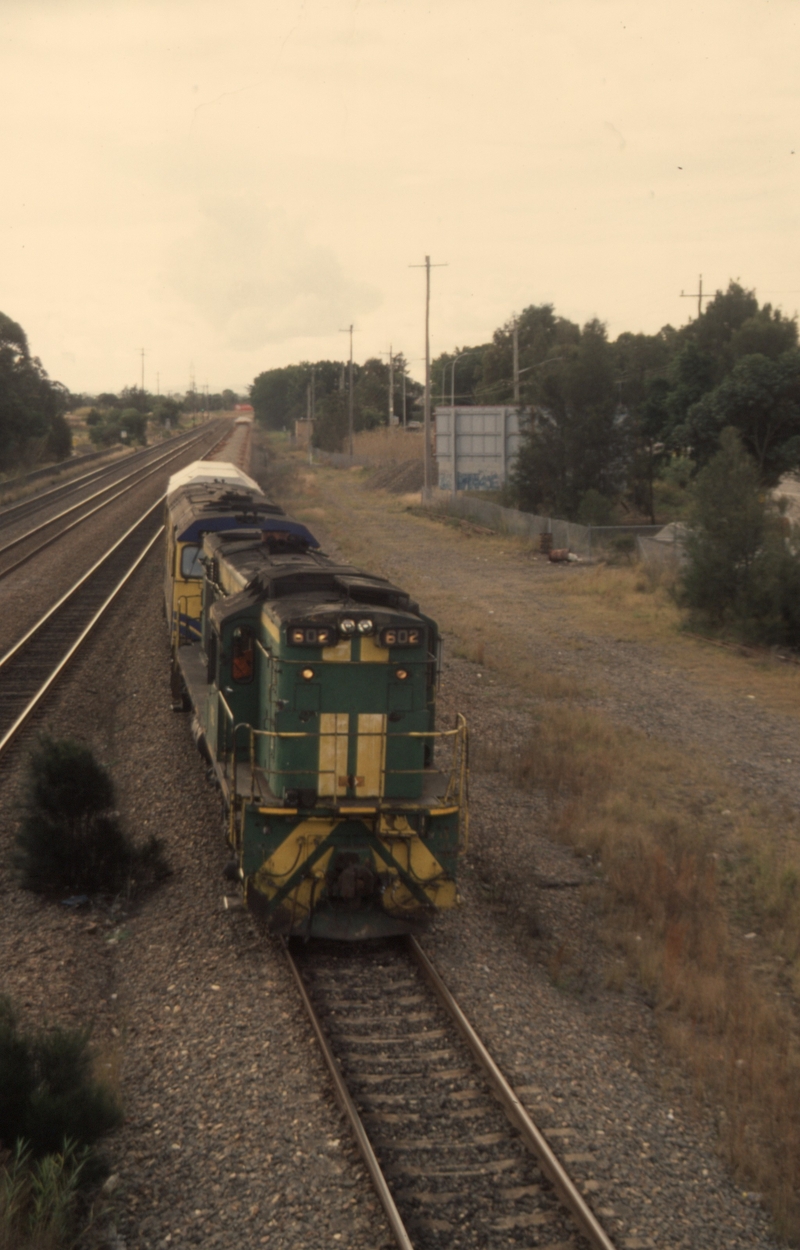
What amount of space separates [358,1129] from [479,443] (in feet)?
139

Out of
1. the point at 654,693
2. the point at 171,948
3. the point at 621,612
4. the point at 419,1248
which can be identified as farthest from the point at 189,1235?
the point at 621,612

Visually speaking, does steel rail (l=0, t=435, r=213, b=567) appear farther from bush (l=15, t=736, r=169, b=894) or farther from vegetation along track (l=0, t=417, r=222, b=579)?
bush (l=15, t=736, r=169, b=894)

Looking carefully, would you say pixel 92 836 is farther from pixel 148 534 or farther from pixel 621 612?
pixel 148 534

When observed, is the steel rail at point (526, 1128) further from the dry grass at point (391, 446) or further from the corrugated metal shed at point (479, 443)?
the dry grass at point (391, 446)

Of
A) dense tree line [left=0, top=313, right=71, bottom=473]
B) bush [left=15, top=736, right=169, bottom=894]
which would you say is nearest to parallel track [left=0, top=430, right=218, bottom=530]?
dense tree line [left=0, top=313, right=71, bottom=473]

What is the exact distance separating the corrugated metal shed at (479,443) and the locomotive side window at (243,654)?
116 feet

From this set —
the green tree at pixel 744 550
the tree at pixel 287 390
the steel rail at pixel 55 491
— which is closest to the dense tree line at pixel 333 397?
the tree at pixel 287 390

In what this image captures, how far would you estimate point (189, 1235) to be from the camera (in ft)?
19.1

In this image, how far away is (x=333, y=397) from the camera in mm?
96875

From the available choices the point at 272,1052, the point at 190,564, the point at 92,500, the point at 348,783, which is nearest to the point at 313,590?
the point at 348,783

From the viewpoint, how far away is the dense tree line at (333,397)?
95125 mm

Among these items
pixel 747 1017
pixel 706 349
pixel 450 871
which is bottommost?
pixel 747 1017

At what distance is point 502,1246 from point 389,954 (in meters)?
3.63

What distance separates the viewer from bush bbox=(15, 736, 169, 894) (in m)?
10.6
